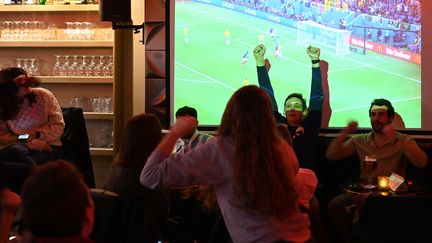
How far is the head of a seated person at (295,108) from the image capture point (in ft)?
15.7

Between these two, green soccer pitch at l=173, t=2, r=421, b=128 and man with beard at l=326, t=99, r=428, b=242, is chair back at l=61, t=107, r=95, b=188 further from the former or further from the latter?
man with beard at l=326, t=99, r=428, b=242

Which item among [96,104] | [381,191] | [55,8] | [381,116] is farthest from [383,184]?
[55,8]

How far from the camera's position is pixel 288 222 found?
7.07 ft

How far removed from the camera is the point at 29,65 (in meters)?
5.99

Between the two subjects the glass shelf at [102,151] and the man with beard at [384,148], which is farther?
the glass shelf at [102,151]

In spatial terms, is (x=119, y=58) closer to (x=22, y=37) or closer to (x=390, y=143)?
(x=22, y=37)

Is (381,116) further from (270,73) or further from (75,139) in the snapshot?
(75,139)

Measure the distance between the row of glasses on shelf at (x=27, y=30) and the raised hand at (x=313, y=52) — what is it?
263 cm

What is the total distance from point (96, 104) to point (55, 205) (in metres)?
4.32

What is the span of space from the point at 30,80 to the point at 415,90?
3.35 meters

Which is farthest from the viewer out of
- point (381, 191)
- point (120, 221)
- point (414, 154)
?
point (414, 154)

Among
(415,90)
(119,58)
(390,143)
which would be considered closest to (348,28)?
(415,90)

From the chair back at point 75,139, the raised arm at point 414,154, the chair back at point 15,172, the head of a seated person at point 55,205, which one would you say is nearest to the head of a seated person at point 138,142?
the chair back at point 15,172

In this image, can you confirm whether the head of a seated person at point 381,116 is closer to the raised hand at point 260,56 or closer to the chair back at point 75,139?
the raised hand at point 260,56
